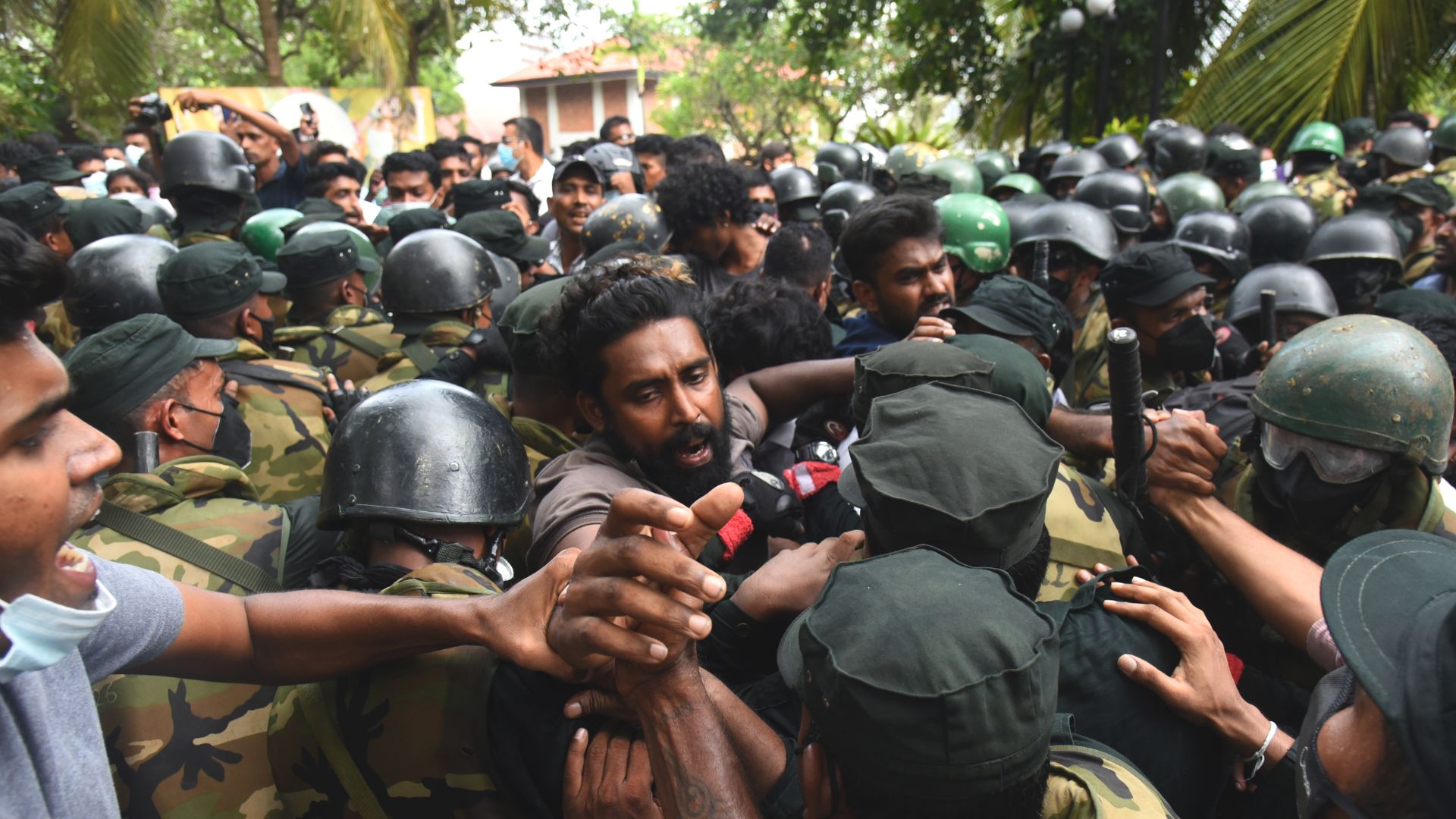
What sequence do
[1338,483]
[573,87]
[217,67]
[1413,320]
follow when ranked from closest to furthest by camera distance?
[1338,483] → [1413,320] → [217,67] → [573,87]

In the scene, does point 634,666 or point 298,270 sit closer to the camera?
point 634,666

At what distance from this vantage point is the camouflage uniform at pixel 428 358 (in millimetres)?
4105

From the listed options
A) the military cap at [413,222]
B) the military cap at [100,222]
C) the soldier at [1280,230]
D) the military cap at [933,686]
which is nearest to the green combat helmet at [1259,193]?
the soldier at [1280,230]

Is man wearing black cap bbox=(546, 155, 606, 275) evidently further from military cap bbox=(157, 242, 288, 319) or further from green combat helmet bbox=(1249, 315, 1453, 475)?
green combat helmet bbox=(1249, 315, 1453, 475)

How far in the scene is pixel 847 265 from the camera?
411 centimetres

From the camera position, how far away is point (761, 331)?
358cm

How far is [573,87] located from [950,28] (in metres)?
27.8

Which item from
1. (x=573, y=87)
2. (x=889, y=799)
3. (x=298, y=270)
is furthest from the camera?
(x=573, y=87)

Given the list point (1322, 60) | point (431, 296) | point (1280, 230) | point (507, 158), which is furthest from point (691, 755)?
point (1322, 60)

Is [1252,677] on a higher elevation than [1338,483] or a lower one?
lower

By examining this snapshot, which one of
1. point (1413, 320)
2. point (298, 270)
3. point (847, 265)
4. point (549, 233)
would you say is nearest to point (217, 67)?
point (549, 233)

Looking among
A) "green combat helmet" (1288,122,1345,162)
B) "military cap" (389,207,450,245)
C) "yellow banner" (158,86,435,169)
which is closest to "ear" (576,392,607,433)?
"military cap" (389,207,450,245)

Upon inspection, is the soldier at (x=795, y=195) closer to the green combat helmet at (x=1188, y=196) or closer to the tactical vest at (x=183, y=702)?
the green combat helmet at (x=1188, y=196)

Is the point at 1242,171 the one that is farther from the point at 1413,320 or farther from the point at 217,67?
the point at 217,67
